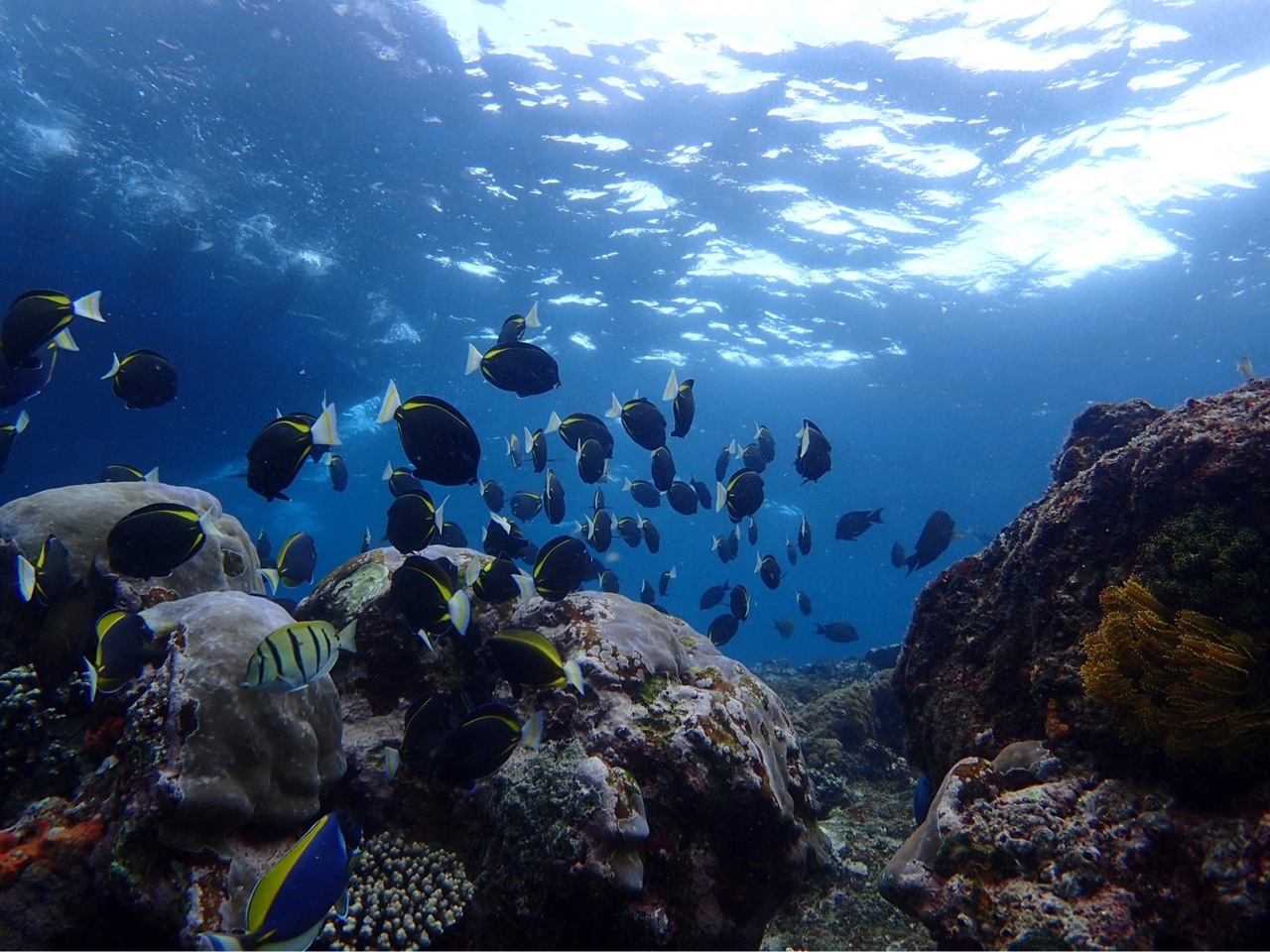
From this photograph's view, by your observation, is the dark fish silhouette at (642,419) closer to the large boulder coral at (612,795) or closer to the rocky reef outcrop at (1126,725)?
the large boulder coral at (612,795)

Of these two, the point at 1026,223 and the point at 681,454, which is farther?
the point at 681,454

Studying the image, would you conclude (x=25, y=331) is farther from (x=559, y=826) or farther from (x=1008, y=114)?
(x=1008, y=114)

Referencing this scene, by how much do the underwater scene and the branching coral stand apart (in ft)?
0.09

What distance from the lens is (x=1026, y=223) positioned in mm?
20078

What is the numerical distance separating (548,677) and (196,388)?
91.1 feet

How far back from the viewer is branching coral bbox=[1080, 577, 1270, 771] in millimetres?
3113

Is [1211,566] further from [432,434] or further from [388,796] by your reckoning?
[388,796]

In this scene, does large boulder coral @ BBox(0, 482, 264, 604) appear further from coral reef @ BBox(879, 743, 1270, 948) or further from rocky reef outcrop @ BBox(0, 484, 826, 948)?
coral reef @ BBox(879, 743, 1270, 948)

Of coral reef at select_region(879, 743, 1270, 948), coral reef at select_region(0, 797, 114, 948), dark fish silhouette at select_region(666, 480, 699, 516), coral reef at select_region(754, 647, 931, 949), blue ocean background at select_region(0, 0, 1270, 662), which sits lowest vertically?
coral reef at select_region(754, 647, 931, 949)

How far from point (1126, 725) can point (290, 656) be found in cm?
473

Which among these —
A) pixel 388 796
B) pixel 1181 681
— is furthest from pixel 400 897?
pixel 1181 681

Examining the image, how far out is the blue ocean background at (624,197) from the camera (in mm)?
14422

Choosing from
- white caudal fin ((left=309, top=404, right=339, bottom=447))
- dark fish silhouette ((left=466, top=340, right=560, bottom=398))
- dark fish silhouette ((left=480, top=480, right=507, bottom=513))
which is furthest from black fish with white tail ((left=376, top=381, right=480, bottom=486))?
dark fish silhouette ((left=480, top=480, right=507, bottom=513))

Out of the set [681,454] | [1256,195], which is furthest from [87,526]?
[681,454]
